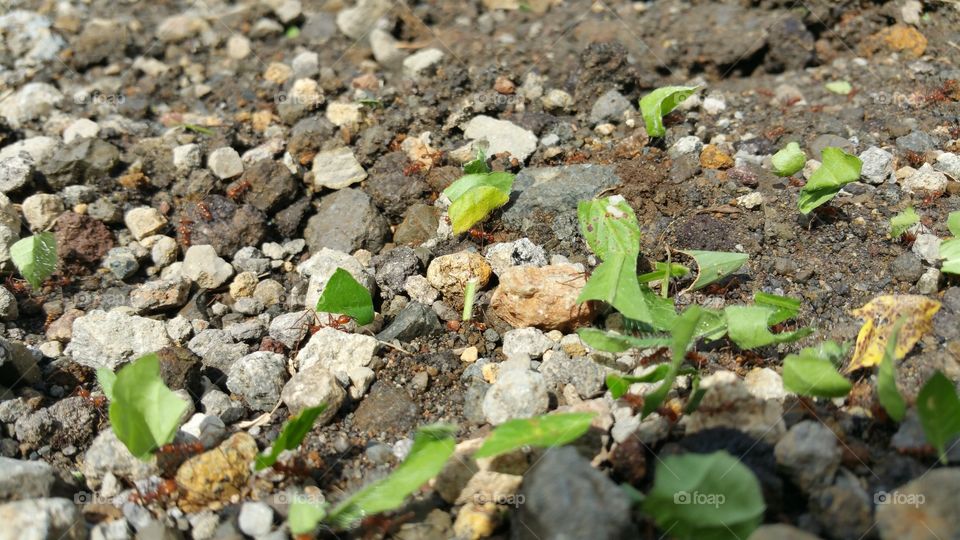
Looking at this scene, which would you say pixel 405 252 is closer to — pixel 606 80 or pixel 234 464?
pixel 234 464

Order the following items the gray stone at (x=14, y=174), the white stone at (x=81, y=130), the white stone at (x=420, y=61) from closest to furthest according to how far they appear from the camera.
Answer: the gray stone at (x=14, y=174) < the white stone at (x=81, y=130) < the white stone at (x=420, y=61)

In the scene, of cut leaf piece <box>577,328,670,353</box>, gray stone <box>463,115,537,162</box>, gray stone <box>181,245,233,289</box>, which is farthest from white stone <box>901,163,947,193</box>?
gray stone <box>181,245,233,289</box>

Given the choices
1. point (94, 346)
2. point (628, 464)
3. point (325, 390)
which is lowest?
point (94, 346)

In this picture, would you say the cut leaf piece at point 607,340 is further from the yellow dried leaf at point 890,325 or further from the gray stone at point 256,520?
the gray stone at point 256,520

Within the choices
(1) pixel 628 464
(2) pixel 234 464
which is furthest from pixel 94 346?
(1) pixel 628 464

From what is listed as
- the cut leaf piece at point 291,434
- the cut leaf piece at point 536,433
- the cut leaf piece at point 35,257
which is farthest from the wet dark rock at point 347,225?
the cut leaf piece at point 536,433

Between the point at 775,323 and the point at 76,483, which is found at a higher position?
the point at 775,323

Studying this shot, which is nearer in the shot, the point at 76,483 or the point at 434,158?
the point at 76,483
